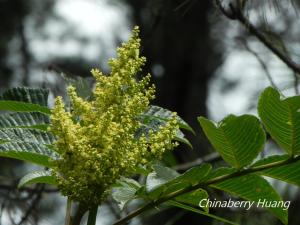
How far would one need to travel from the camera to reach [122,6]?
A: 532cm

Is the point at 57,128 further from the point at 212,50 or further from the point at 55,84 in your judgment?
the point at 212,50

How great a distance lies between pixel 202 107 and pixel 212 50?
→ 1.29 ft

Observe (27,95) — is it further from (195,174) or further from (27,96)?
(195,174)

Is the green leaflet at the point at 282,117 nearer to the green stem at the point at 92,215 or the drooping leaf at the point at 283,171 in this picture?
the drooping leaf at the point at 283,171

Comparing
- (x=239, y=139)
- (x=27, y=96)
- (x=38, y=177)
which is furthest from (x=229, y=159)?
(x=27, y=96)

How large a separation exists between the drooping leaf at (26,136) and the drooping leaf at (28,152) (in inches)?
0.5

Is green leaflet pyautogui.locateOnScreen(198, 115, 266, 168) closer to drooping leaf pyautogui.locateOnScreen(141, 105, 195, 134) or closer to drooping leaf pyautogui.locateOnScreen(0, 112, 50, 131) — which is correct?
drooping leaf pyautogui.locateOnScreen(141, 105, 195, 134)

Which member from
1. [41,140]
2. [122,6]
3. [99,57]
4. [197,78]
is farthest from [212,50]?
[41,140]

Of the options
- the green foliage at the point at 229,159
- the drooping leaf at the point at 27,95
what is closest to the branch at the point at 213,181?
the green foliage at the point at 229,159

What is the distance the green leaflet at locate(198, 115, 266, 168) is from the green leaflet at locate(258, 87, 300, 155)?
2 centimetres

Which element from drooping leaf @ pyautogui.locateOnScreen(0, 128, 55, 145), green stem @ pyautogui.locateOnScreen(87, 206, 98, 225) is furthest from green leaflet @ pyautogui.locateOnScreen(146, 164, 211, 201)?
drooping leaf @ pyautogui.locateOnScreen(0, 128, 55, 145)

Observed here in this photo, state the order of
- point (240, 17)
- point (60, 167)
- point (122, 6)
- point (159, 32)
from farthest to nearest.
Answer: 1. point (122, 6)
2. point (159, 32)
3. point (240, 17)
4. point (60, 167)

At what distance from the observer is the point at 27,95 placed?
63.1 inches

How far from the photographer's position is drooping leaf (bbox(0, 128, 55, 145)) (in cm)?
133
